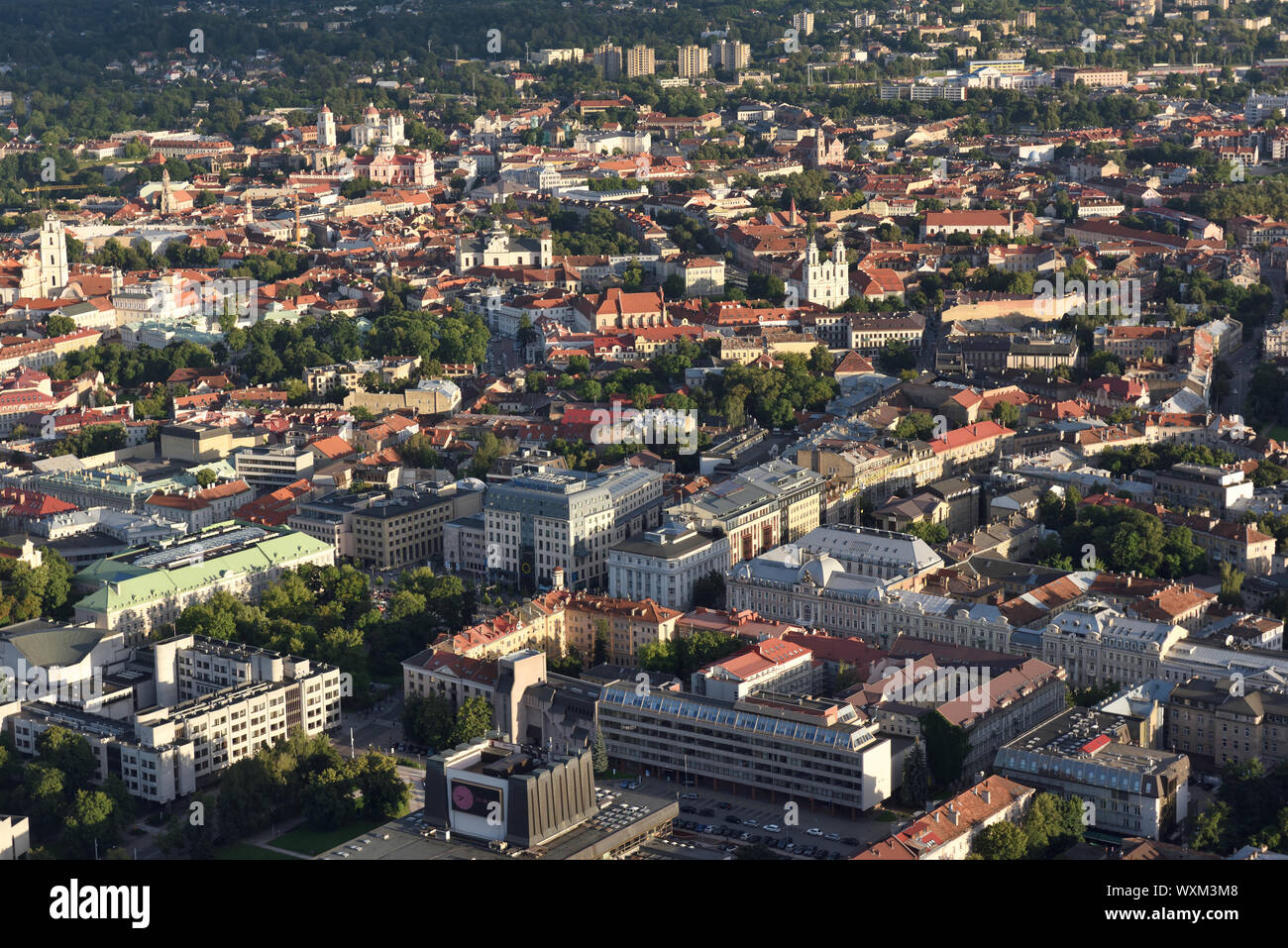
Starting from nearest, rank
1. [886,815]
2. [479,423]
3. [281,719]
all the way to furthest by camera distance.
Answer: [886,815] < [281,719] < [479,423]

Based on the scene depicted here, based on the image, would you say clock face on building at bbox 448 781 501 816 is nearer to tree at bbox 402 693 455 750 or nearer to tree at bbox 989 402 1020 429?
tree at bbox 402 693 455 750

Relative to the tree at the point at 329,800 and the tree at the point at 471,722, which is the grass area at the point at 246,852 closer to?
the tree at the point at 329,800

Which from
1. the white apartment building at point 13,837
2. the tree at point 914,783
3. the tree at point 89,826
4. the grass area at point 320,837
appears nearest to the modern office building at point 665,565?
the tree at point 914,783

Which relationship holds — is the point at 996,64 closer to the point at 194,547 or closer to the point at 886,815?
the point at 194,547

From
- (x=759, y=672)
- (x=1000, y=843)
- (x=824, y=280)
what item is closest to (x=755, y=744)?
(x=759, y=672)

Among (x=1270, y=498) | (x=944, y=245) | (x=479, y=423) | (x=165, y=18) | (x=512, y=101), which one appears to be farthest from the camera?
(x=165, y=18)

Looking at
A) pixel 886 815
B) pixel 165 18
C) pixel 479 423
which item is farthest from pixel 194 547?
pixel 165 18

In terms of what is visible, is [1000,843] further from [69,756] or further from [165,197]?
[165,197]
